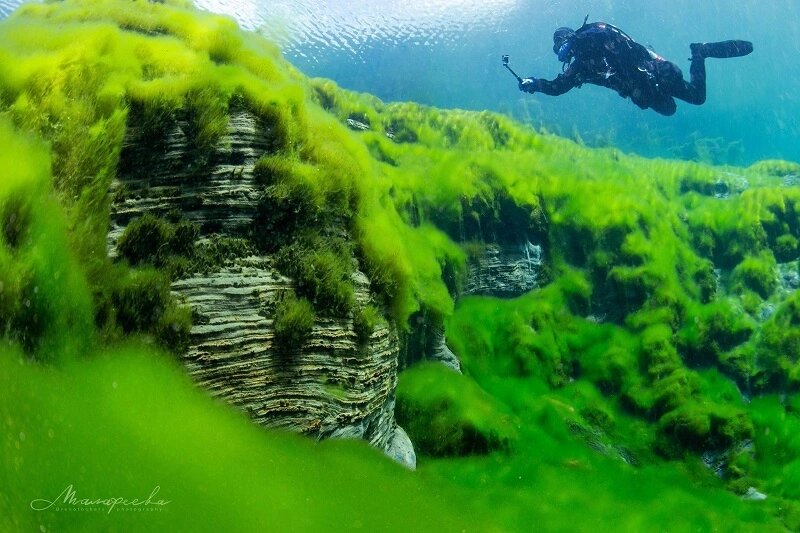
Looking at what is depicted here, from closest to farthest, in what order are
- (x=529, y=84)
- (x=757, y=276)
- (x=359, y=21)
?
(x=359, y=21) → (x=529, y=84) → (x=757, y=276)

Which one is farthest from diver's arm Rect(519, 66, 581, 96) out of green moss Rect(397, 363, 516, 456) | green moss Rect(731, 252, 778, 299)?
green moss Rect(731, 252, 778, 299)

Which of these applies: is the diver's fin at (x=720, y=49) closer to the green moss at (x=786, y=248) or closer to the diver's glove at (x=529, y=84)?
the diver's glove at (x=529, y=84)

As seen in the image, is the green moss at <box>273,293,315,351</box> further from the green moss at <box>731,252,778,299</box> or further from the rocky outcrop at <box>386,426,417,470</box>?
the green moss at <box>731,252,778,299</box>

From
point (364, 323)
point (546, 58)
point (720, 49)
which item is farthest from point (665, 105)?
point (364, 323)

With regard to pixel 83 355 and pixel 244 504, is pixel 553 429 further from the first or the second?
pixel 83 355

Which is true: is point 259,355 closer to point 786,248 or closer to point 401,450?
point 401,450
